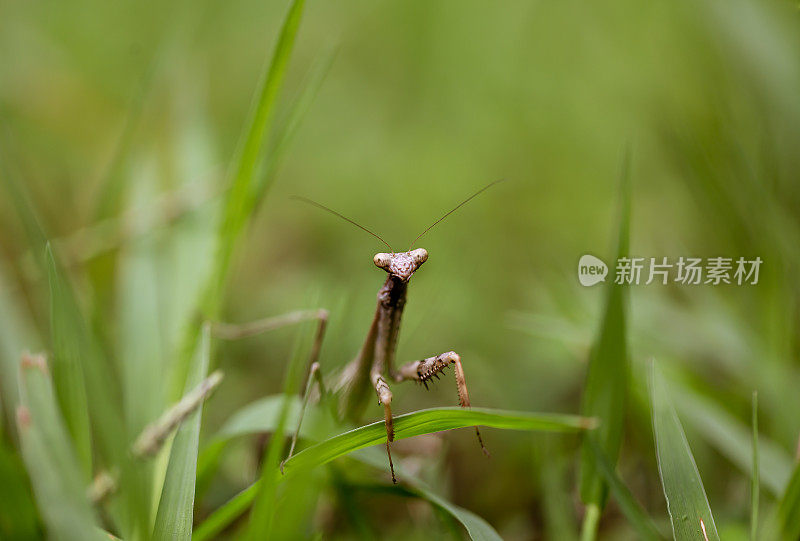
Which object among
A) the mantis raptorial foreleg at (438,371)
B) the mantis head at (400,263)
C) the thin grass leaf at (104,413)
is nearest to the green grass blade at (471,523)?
the mantis raptorial foreleg at (438,371)

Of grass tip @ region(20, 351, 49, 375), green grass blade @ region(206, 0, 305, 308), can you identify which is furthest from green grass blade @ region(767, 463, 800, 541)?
grass tip @ region(20, 351, 49, 375)

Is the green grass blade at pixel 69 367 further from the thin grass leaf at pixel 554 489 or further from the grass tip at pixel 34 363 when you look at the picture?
the thin grass leaf at pixel 554 489

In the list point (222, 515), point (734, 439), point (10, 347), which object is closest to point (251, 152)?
point (10, 347)

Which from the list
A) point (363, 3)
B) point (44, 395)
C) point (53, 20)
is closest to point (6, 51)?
point (53, 20)

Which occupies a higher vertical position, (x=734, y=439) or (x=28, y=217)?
(x=28, y=217)

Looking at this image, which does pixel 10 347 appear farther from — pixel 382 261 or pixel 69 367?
pixel 382 261

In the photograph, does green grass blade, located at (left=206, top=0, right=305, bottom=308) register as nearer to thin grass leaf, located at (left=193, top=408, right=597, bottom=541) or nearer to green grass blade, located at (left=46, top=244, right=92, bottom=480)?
green grass blade, located at (left=46, top=244, right=92, bottom=480)
